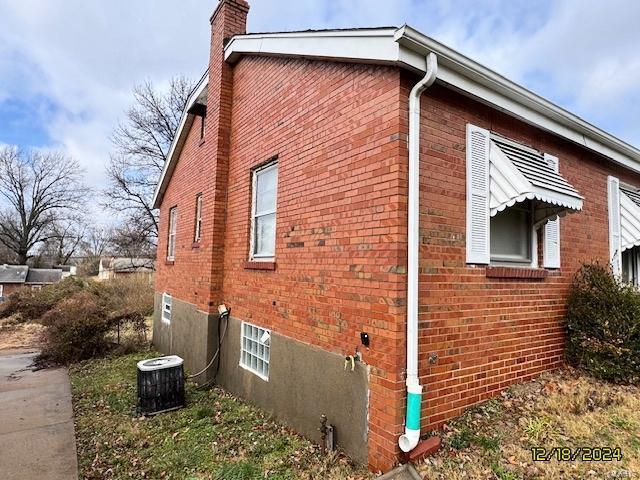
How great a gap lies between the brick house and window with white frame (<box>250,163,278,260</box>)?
4 centimetres

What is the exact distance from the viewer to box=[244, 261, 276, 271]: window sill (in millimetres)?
5729

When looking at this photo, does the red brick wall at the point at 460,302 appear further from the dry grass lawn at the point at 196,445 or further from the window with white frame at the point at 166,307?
the window with white frame at the point at 166,307

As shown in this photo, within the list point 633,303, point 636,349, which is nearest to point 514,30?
point 633,303

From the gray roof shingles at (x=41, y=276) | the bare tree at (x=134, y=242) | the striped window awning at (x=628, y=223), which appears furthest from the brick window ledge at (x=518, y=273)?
the gray roof shingles at (x=41, y=276)

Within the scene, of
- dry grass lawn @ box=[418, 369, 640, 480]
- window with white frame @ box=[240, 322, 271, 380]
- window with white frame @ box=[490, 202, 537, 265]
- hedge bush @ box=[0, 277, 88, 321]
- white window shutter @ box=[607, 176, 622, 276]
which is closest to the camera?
dry grass lawn @ box=[418, 369, 640, 480]

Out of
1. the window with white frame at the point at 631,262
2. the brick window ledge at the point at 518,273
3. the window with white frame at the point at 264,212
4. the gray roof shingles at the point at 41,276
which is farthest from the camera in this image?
the gray roof shingles at the point at 41,276

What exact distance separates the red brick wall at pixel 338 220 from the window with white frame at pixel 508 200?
113cm

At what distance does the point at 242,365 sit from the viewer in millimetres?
6500

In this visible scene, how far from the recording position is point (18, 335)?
1736cm

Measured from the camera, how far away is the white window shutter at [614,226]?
6560 millimetres

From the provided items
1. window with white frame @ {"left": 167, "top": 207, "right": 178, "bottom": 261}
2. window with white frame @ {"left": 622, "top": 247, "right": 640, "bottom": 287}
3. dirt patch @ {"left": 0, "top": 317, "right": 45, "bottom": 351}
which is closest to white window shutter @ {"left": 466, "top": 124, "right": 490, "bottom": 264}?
window with white frame @ {"left": 622, "top": 247, "right": 640, "bottom": 287}

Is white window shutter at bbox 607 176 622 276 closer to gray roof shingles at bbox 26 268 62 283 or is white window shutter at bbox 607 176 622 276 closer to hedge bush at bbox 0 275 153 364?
hedge bush at bbox 0 275 153 364

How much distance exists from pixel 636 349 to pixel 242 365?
5621 millimetres

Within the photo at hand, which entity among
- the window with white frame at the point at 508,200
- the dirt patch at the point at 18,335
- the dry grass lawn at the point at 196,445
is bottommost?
the dirt patch at the point at 18,335
